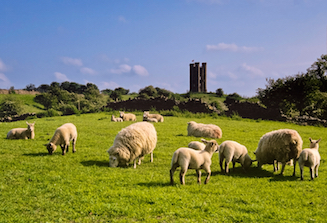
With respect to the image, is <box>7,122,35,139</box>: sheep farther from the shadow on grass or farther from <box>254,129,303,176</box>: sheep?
<box>254,129,303,176</box>: sheep

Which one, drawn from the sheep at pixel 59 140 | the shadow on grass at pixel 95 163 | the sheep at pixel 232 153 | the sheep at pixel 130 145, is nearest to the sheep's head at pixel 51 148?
the sheep at pixel 59 140

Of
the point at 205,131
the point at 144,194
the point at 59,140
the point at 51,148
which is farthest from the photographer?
the point at 205,131

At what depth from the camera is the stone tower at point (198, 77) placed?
104562mm

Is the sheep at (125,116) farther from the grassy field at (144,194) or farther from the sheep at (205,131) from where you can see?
the grassy field at (144,194)

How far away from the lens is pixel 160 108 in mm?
43031

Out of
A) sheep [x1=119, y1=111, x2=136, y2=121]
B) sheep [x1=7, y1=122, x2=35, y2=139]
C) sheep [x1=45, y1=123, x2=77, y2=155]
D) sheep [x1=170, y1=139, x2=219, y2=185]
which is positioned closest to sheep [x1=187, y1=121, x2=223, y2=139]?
sheep [x1=45, y1=123, x2=77, y2=155]

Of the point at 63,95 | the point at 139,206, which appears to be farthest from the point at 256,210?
the point at 63,95

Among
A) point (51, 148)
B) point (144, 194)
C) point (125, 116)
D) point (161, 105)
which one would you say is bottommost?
point (144, 194)

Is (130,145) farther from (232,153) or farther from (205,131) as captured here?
(205,131)

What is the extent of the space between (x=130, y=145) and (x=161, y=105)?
33.4m

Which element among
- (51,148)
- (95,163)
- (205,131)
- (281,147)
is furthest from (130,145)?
(205,131)

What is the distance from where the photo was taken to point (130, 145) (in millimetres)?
9930

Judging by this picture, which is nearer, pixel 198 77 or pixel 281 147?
pixel 281 147

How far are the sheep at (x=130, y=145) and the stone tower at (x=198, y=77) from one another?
9591cm
